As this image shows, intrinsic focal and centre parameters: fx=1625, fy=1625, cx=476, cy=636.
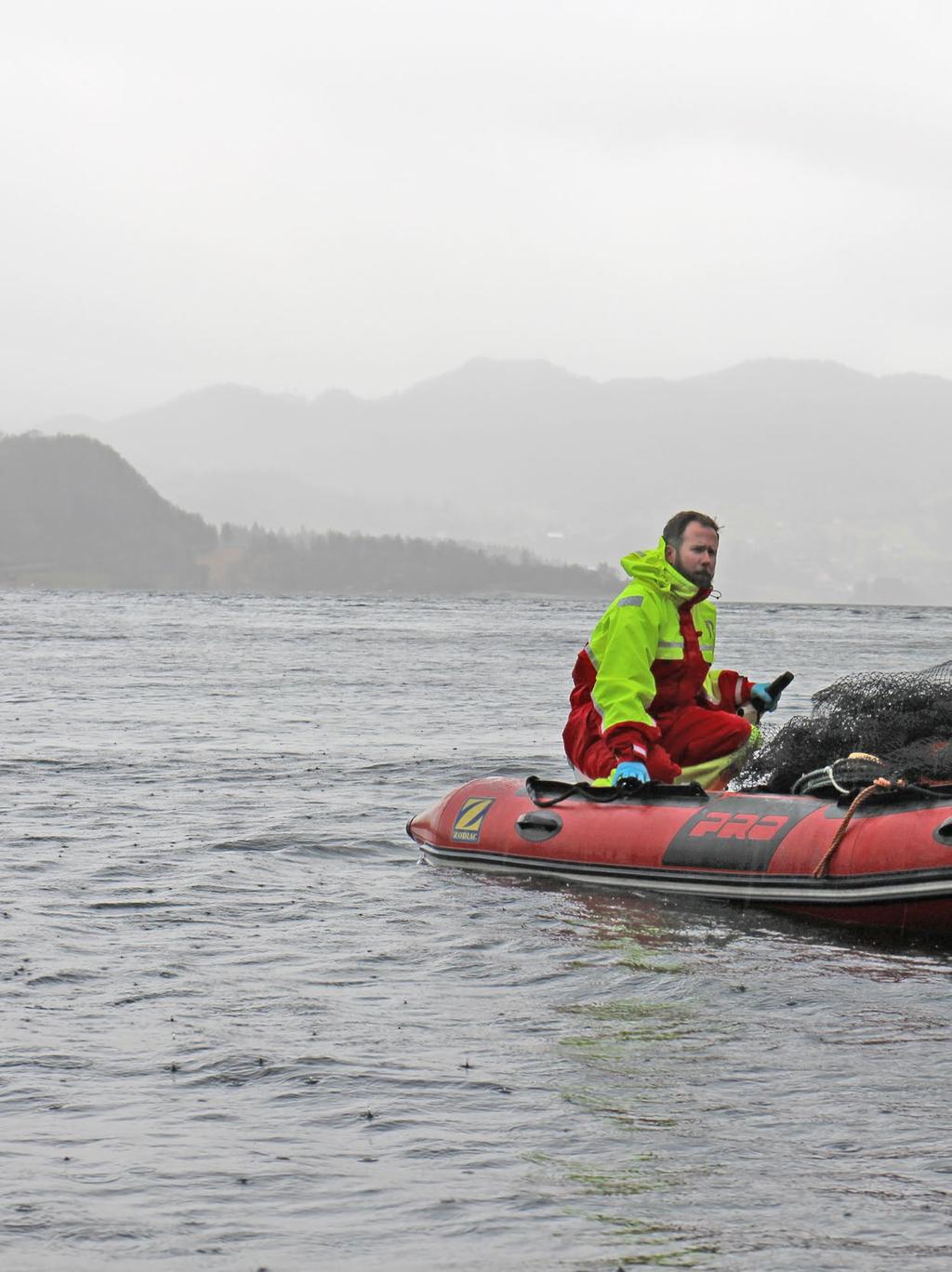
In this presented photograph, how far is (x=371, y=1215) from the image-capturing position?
4.20 m

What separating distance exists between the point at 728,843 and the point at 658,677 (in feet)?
4.17

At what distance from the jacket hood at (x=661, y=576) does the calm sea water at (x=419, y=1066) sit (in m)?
1.67

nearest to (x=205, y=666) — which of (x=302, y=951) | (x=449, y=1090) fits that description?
(x=302, y=951)

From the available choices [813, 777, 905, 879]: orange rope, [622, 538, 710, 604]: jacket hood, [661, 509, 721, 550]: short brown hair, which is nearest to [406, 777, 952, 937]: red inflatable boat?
[813, 777, 905, 879]: orange rope

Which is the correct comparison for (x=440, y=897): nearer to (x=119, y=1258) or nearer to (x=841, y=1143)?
(x=841, y=1143)

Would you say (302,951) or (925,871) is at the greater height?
(925,871)

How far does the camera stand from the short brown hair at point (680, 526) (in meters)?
8.77

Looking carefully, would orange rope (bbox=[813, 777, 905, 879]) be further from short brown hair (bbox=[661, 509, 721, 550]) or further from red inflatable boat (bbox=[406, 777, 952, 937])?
short brown hair (bbox=[661, 509, 721, 550])

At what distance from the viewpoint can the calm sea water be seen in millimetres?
4094

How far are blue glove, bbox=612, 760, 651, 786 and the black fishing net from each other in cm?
78

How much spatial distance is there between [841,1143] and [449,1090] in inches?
49.5

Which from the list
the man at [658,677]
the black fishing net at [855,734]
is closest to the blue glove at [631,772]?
the man at [658,677]

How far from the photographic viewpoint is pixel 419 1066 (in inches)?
215

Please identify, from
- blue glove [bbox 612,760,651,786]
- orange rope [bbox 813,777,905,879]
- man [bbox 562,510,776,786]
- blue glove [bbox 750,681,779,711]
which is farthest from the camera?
blue glove [bbox 750,681,779,711]
